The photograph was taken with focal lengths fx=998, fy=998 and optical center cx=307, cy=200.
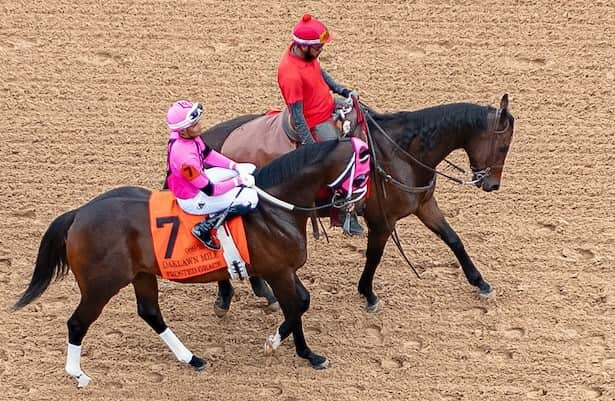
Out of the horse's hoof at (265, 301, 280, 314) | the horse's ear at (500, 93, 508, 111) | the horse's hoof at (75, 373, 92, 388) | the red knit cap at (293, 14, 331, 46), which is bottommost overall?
the horse's hoof at (75, 373, 92, 388)

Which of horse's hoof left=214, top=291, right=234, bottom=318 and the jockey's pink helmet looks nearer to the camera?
the jockey's pink helmet

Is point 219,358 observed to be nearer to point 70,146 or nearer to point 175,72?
point 70,146

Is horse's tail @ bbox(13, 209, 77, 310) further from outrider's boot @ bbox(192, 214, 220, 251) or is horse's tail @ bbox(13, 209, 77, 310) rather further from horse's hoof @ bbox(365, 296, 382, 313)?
horse's hoof @ bbox(365, 296, 382, 313)

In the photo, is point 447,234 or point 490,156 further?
point 447,234

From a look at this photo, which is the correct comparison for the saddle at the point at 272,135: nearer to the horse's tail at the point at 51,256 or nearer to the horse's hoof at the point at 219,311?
the horse's hoof at the point at 219,311

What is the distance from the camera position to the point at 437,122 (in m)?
8.07

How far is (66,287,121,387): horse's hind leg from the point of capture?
297 inches

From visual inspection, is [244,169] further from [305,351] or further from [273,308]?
[273,308]

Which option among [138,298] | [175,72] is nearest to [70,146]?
[175,72]

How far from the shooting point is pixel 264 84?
10875 millimetres

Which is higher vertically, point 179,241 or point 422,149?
point 422,149

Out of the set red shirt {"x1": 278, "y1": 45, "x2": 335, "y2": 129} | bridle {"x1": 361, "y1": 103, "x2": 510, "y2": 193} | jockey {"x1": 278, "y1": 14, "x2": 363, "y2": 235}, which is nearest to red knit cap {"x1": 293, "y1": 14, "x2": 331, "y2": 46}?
jockey {"x1": 278, "y1": 14, "x2": 363, "y2": 235}

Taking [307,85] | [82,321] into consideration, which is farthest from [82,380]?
[307,85]

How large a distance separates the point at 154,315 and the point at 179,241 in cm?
86
